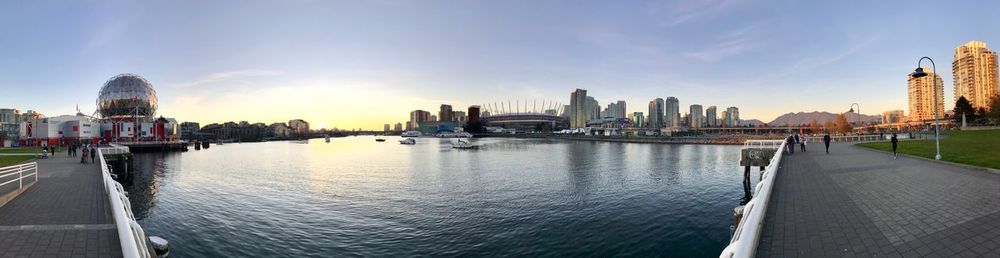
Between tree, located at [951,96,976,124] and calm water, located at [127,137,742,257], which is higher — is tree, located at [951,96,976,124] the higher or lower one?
the higher one

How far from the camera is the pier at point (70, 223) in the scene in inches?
285

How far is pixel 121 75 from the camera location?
94562 mm

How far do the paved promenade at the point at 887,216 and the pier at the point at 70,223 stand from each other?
35.5ft

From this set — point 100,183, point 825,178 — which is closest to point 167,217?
point 100,183

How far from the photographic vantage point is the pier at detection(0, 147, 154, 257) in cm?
724

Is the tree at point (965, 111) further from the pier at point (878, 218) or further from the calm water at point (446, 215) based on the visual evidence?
the pier at point (878, 218)

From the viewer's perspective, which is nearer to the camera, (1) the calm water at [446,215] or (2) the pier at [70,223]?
(2) the pier at [70,223]

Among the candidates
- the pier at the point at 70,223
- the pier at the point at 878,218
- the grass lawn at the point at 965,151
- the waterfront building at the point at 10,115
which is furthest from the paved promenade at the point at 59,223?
the waterfront building at the point at 10,115

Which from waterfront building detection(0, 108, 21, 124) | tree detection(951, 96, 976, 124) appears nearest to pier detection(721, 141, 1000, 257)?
tree detection(951, 96, 976, 124)

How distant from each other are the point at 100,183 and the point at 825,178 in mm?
31067

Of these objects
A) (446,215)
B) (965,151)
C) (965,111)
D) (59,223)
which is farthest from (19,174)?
(965,111)

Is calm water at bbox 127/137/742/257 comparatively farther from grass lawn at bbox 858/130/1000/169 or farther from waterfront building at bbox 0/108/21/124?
waterfront building at bbox 0/108/21/124

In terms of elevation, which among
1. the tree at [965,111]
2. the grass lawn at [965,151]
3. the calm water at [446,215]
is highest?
the tree at [965,111]

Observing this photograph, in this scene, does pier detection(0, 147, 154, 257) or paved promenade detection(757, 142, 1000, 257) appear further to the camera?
pier detection(0, 147, 154, 257)
